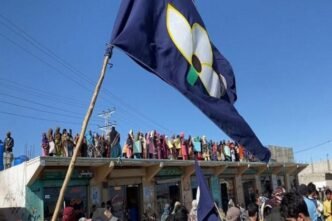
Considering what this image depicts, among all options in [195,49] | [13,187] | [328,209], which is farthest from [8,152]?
[195,49]

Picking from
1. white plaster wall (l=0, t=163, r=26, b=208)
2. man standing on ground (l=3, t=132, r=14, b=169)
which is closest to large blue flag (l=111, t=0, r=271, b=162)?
white plaster wall (l=0, t=163, r=26, b=208)

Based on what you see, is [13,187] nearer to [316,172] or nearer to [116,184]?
→ [116,184]

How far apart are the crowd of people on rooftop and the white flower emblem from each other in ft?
26.0

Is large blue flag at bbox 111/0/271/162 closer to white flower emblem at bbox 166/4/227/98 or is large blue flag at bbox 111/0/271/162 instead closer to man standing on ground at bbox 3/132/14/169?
white flower emblem at bbox 166/4/227/98

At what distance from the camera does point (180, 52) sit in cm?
513

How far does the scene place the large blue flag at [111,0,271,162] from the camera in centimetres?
468

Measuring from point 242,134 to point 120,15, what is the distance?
1866 mm

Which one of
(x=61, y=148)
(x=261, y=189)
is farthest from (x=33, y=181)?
(x=261, y=189)

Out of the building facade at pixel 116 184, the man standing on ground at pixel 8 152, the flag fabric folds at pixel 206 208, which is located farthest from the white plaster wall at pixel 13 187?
the flag fabric folds at pixel 206 208

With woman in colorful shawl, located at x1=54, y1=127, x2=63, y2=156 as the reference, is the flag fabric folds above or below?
below

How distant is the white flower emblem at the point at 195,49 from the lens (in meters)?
5.18

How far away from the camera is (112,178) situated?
59.4 ft

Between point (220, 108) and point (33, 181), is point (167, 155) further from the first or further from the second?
point (220, 108)

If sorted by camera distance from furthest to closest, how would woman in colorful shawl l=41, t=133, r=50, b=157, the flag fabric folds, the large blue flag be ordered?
1. woman in colorful shawl l=41, t=133, r=50, b=157
2. the flag fabric folds
3. the large blue flag
